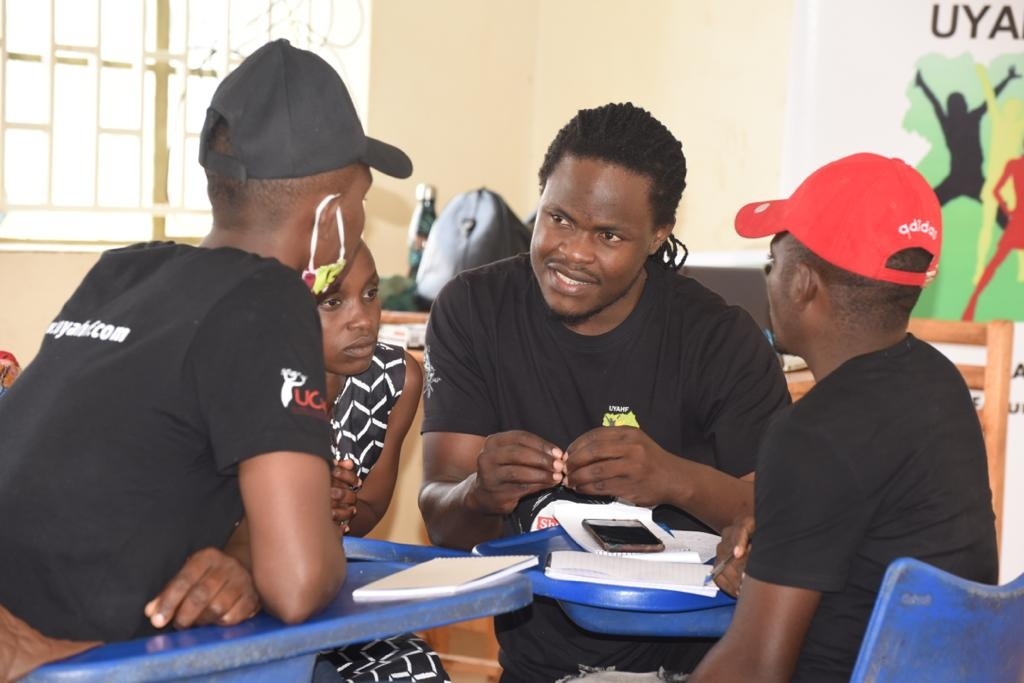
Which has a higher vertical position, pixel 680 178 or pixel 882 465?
pixel 680 178

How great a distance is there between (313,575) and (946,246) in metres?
2.83

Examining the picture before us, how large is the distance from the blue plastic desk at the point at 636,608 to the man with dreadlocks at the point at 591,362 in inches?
15.8

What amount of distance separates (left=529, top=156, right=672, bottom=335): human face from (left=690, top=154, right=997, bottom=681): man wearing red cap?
1.84 feet

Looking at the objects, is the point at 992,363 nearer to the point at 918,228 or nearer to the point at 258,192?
the point at 918,228

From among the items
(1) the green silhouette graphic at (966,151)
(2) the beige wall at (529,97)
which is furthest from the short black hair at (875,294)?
(2) the beige wall at (529,97)

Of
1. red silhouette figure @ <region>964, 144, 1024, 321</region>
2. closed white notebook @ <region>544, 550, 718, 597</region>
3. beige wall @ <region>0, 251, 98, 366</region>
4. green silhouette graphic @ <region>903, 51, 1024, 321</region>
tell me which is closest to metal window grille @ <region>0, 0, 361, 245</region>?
beige wall @ <region>0, 251, 98, 366</region>

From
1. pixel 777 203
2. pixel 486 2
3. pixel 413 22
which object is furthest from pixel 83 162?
pixel 777 203

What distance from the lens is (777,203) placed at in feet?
6.33

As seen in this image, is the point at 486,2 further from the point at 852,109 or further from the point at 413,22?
the point at 852,109

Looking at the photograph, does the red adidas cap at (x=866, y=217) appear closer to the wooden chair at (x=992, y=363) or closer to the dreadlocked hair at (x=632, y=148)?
the dreadlocked hair at (x=632, y=148)

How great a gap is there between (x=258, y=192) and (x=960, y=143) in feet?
8.94

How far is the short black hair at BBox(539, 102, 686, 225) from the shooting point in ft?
7.78

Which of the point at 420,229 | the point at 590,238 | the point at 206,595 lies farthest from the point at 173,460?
the point at 420,229

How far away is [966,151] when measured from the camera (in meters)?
3.73
